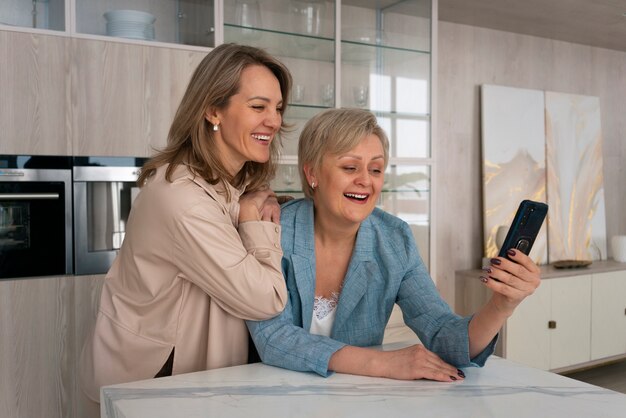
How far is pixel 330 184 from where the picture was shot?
172 cm

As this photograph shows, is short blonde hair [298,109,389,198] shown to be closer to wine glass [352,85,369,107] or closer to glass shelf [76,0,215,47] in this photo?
glass shelf [76,0,215,47]

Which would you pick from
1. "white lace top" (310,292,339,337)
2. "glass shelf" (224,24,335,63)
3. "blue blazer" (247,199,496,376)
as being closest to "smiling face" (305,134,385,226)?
"blue blazer" (247,199,496,376)

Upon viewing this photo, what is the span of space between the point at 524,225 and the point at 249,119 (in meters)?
0.77

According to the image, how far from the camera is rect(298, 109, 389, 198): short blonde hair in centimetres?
170

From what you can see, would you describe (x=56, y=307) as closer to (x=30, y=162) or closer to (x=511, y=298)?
(x=30, y=162)

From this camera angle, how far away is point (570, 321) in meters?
4.50

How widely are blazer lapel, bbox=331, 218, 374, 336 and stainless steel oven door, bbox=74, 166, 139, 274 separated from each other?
4.98 ft

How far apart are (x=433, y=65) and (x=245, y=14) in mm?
1265

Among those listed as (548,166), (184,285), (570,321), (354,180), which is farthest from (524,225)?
(548,166)

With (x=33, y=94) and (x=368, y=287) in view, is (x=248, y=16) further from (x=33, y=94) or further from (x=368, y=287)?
(x=368, y=287)

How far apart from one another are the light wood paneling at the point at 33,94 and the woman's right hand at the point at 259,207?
1408 mm

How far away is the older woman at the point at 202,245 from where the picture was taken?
1.50 metres

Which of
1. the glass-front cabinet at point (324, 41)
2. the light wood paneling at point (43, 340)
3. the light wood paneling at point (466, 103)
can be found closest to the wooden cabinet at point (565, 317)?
the light wood paneling at point (466, 103)

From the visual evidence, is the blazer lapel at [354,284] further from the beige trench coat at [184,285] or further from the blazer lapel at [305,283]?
the beige trench coat at [184,285]
